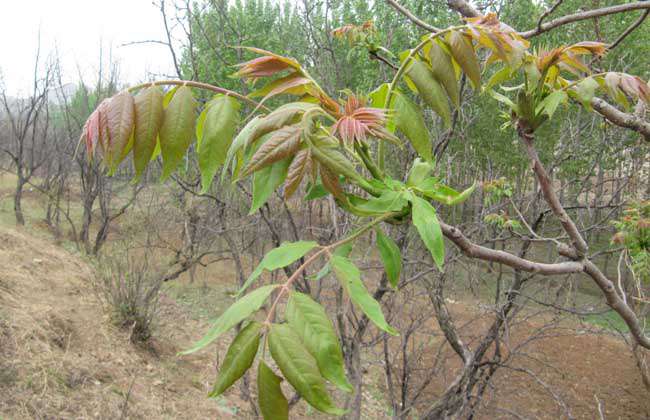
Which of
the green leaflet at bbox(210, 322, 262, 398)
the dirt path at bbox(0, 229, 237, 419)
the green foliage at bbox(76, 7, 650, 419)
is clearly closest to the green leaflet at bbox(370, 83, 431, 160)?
the green foliage at bbox(76, 7, 650, 419)

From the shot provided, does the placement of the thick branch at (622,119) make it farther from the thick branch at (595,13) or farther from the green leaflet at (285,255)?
the green leaflet at (285,255)

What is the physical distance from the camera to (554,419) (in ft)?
17.2

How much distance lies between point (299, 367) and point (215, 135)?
0.42m

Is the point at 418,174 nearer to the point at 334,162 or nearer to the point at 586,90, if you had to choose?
the point at 334,162

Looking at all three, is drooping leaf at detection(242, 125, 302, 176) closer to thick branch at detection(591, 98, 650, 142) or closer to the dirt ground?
thick branch at detection(591, 98, 650, 142)

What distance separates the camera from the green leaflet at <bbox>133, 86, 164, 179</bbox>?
754mm

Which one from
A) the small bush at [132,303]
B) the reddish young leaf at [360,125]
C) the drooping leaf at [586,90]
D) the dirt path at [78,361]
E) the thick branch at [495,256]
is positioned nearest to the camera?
the reddish young leaf at [360,125]

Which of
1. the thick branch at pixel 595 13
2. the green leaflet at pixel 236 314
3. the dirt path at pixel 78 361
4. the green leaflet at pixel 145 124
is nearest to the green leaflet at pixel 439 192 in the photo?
the green leaflet at pixel 236 314

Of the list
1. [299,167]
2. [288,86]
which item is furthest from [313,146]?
[288,86]

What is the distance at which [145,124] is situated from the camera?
757 mm

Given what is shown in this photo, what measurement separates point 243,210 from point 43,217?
415 inches

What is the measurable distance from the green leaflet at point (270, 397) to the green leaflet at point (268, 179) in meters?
0.26

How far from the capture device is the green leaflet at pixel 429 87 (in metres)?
0.85

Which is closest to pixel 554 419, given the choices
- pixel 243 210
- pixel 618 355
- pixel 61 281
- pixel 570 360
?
pixel 570 360
